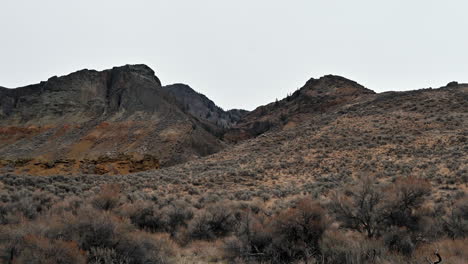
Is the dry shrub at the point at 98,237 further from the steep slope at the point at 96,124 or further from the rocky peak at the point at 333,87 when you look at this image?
the rocky peak at the point at 333,87

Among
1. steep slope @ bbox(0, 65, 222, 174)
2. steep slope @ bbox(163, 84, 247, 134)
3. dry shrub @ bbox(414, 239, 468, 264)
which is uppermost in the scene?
steep slope @ bbox(163, 84, 247, 134)

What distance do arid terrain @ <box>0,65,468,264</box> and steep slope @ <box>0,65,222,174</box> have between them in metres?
0.28

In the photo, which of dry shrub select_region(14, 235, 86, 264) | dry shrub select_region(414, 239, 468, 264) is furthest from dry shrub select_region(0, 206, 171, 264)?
dry shrub select_region(414, 239, 468, 264)

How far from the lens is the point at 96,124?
48438 mm

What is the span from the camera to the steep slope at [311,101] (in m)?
49.2

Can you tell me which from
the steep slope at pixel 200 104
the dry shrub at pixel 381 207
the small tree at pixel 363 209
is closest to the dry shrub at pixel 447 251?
the dry shrub at pixel 381 207

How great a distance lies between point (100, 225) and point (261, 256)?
3500 mm

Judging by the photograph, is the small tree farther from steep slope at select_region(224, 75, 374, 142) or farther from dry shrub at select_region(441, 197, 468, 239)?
steep slope at select_region(224, 75, 374, 142)

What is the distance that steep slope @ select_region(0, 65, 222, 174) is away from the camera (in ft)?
131

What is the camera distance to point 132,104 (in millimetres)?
52406

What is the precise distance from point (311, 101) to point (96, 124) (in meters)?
38.0

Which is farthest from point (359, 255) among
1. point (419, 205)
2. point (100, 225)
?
point (100, 225)

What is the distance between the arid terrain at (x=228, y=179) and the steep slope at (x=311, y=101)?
16.6 inches

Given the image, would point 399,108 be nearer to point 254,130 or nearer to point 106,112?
point 254,130
